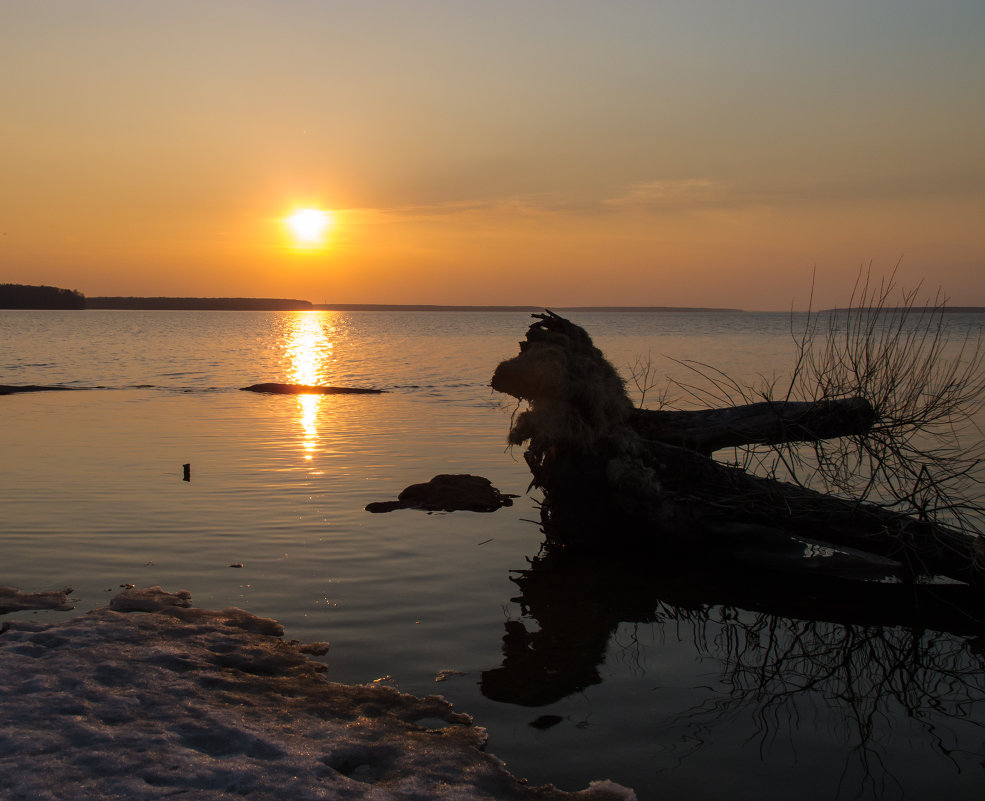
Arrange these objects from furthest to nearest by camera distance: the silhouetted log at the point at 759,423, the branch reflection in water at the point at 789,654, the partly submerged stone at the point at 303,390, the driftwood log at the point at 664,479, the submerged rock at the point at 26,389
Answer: the partly submerged stone at the point at 303,390, the submerged rock at the point at 26,389, the silhouetted log at the point at 759,423, the driftwood log at the point at 664,479, the branch reflection in water at the point at 789,654

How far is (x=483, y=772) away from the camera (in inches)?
194

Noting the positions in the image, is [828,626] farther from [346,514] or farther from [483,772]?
[346,514]

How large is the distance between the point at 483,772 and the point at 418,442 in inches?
571

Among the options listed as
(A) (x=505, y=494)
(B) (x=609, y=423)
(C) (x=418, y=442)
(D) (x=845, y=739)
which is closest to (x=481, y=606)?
(B) (x=609, y=423)

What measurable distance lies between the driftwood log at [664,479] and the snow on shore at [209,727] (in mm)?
4191

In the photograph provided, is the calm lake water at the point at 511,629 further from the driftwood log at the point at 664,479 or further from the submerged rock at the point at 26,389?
the submerged rock at the point at 26,389

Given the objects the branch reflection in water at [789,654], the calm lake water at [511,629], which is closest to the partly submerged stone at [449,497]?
the calm lake water at [511,629]

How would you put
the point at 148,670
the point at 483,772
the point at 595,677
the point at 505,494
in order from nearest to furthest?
the point at 483,772 < the point at 148,670 < the point at 595,677 < the point at 505,494

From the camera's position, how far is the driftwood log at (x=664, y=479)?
30.7 ft

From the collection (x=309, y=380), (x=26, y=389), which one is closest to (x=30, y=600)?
(x=26, y=389)

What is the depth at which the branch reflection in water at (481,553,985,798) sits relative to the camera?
18.8 feet

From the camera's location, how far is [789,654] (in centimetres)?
721

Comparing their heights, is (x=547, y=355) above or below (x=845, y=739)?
above

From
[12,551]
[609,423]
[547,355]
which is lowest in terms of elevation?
[12,551]
